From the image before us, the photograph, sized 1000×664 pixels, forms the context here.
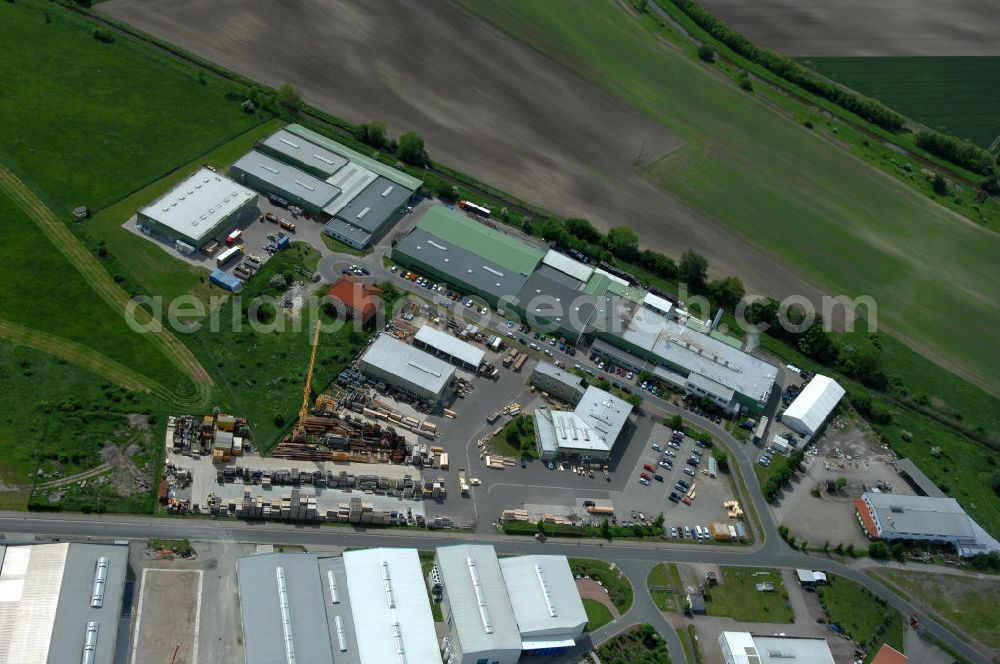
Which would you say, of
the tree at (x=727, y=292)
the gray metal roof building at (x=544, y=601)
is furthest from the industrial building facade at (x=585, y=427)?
the tree at (x=727, y=292)

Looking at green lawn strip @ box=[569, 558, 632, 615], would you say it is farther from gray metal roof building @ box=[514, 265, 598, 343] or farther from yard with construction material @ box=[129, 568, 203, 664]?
yard with construction material @ box=[129, 568, 203, 664]

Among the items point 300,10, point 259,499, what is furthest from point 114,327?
point 300,10

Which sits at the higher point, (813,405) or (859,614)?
(813,405)

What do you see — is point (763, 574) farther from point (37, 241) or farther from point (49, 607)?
point (37, 241)

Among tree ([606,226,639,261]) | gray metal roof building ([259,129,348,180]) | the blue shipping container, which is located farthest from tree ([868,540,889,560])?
gray metal roof building ([259,129,348,180])

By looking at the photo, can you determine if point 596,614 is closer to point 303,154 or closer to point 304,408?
point 304,408

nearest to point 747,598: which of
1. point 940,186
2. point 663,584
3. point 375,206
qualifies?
point 663,584
